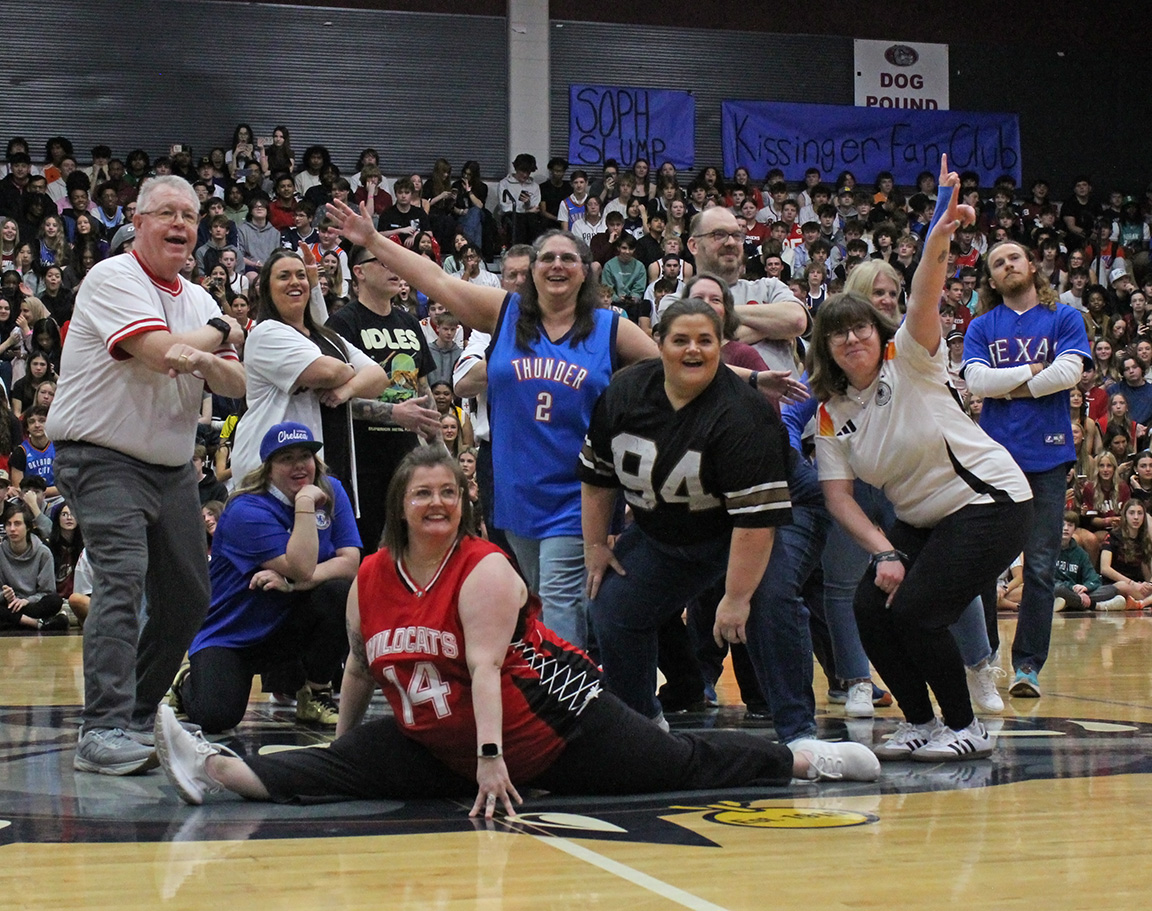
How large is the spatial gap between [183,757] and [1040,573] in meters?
3.76

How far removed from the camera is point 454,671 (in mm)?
3625

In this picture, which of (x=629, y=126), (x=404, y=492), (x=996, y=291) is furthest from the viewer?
(x=629, y=126)

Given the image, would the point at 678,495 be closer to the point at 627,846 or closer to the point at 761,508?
the point at 761,508

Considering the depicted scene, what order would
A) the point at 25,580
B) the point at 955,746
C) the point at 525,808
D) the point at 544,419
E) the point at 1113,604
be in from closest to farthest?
1. the point at 525,808
2. the point at 955,746
3. the point at 544,419
4. the point at 25,580
5. the point at 1113,604

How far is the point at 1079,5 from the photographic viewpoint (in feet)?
69.7

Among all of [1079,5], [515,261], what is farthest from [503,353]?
[1079,5]

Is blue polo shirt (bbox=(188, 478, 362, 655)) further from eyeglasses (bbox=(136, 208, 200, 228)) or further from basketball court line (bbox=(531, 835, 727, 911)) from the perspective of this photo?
basketball court line (bbox=(531, 835, 727, 911))

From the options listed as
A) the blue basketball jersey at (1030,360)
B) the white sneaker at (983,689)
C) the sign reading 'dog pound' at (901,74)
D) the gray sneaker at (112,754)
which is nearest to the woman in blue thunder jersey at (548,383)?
the gray sneaker at (112,754)

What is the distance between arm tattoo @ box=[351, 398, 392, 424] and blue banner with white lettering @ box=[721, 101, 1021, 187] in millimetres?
14178

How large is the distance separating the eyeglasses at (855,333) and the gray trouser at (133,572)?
2040 millimetres

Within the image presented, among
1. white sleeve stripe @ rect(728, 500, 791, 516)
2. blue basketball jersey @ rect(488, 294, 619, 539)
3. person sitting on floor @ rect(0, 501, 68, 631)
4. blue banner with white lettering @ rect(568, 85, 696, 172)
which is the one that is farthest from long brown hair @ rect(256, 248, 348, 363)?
blue banner with white lettering @ rect(568, 85, 696, 172)

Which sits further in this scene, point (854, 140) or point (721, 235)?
point (854, 140)

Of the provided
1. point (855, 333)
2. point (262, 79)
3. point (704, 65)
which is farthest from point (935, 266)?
point (704, 65)

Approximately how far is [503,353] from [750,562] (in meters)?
1.15
